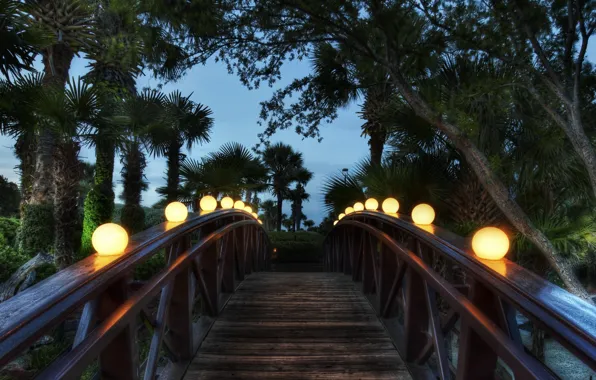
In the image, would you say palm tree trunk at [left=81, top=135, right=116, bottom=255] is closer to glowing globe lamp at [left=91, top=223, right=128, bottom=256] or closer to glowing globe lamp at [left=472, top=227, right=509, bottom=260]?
glowing globe lamp at [left=91, top=223, right=128, bottom=256]

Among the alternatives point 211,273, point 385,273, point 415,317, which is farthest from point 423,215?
point 211,273

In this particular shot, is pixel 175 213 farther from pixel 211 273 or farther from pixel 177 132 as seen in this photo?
pixel 177 132

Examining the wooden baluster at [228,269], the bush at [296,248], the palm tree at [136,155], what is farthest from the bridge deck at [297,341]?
the bush at [296,248]

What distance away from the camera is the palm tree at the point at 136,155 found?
9344mm

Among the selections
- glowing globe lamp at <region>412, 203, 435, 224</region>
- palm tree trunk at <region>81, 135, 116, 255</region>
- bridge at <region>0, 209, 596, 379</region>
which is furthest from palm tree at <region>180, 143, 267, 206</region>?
glowing globe lamp at <region>412, 203, 435, 224</region>

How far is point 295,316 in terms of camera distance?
3758mm

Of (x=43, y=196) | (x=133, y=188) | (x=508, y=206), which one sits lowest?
(x=508, y=206)

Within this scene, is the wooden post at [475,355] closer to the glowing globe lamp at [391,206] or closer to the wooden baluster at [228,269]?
the glowing globe lamp at [391,206]

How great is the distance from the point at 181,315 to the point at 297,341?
101cm

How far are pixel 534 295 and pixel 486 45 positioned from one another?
17.5ft

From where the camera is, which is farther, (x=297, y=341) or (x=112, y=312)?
(x=297, y=341)

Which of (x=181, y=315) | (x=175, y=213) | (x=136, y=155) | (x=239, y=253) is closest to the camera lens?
(x=181, y=315)

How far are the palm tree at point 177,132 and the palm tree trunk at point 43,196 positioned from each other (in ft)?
8.53

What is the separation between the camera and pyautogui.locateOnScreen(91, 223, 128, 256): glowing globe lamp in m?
1.71
